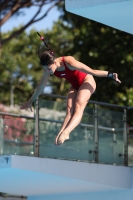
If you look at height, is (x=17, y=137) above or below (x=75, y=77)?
below

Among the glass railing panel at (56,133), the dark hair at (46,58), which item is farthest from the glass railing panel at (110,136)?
the dark hair at (46,58)

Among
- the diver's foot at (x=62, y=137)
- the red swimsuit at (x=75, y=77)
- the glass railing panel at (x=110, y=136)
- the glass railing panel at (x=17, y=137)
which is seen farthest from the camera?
the glass railing panel at (x=110, y=136)

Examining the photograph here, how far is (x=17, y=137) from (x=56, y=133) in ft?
2.85

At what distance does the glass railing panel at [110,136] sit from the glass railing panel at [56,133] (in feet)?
0.84

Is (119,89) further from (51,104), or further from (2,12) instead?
(51,104)

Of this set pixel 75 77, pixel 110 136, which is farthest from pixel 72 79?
pixel 110 136

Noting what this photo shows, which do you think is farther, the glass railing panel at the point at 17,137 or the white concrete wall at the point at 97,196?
the white concrete wall at the point at 97,196

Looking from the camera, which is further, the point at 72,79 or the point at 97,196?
the point at 97,196

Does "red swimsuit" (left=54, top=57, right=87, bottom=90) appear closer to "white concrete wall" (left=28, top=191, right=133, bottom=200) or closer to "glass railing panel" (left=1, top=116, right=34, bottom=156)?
"glass railing panel" (left=1, top=116, right=34, bottom=156)

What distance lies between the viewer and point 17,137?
12.0 metres

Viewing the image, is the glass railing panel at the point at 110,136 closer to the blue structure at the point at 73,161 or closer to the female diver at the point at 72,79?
the blue structure at the point at 73,161

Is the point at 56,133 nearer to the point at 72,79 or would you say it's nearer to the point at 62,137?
the point at 72,79

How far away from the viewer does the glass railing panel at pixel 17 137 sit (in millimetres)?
11016

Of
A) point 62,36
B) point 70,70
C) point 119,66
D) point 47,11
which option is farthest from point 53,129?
point 62,36
